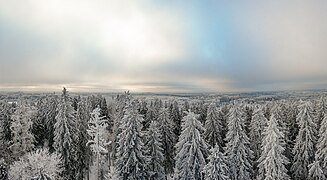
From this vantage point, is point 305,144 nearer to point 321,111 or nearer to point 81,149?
point 321,111

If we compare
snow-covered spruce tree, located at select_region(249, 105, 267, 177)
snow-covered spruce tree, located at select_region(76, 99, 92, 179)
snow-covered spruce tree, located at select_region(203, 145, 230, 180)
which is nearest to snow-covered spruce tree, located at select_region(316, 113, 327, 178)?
snow-covered spruce tree, located at select_region(249, 105, 267, 177)

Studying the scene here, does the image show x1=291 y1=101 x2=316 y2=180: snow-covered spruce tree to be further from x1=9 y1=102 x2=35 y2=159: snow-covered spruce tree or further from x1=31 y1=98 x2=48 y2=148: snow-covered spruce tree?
x1=31 y1=98 x2=48 y2=148: snow-covered spruce tree

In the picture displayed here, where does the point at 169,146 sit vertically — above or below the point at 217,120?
below

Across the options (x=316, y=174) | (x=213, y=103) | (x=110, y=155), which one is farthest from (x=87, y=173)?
(x=316, y=174)

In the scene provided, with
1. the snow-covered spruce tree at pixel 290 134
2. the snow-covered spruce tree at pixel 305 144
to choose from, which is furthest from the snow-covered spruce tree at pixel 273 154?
the snow-covered spruce tree at pixel 290 134

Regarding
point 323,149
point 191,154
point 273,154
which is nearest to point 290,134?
point 323,149

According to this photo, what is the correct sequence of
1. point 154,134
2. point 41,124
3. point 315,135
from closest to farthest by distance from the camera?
point 154,134 → point 315,135 → point 41,124

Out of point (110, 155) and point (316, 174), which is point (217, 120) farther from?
point (110, 155)
